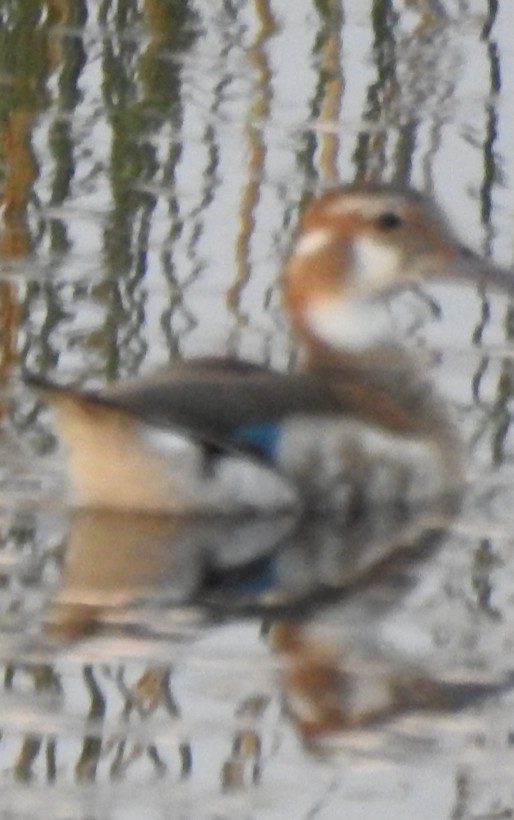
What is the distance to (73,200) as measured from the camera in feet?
37.6

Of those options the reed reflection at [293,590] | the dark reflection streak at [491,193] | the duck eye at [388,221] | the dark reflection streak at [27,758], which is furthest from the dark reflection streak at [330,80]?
the dark reflection streak at [27,758]

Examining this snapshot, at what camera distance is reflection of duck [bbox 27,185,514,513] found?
8625 millimetres

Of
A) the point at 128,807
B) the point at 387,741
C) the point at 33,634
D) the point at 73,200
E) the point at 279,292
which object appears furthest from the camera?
the point at 73,200

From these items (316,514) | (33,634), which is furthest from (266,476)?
(33,634)

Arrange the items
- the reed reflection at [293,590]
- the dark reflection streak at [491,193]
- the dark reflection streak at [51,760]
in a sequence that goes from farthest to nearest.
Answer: the dark reflection streak at [491,193], the reed reflection at [293,590], the dark reflection streak at [51,760]

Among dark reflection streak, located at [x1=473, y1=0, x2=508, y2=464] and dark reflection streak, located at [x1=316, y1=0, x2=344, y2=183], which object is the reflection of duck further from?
dark reflection streak, located at [x1=316, y1=0, x2=344, y2=183]

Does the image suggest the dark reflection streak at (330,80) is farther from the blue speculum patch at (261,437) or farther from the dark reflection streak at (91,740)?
the dark reflection streak at (91,740)

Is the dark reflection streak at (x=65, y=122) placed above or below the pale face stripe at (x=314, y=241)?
below

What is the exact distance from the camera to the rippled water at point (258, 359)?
708 cm

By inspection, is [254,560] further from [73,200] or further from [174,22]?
[174,22]

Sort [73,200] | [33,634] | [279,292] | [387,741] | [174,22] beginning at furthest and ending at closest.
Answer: [174,22]
[73,200]
[279,292]
[33,634]
[387,741]

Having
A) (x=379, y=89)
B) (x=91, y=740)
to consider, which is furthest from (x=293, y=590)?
(x=379, y=89)

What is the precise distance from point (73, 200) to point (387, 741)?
14.8ft

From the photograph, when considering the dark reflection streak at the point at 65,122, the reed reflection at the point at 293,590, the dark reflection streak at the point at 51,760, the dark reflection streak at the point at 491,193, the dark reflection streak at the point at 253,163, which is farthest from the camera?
the dark reflection streak at the point at 65,122
